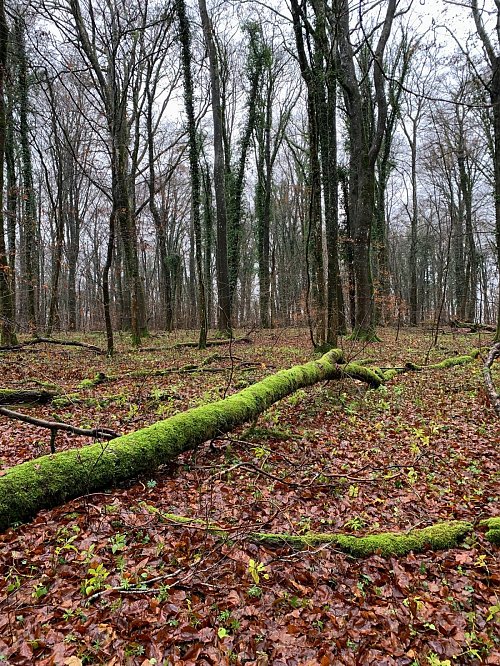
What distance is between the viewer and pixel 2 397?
703 centimetres

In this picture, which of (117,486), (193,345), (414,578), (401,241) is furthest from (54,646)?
(401,241)

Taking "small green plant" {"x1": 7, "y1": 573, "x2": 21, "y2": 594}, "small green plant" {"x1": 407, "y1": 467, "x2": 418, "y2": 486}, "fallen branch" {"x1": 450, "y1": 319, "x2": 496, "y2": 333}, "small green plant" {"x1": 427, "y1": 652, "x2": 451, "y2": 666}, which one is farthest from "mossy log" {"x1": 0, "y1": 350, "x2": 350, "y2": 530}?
"fallen branch" {"x1": 450, "y1": 319, "x2": 496, "y2": 333}

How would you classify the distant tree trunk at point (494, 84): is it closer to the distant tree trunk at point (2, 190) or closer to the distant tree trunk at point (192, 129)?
the distant tree trunk at point (192, 129)

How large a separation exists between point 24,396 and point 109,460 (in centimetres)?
423

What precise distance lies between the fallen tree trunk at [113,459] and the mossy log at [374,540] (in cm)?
93

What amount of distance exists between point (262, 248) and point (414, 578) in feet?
78.4

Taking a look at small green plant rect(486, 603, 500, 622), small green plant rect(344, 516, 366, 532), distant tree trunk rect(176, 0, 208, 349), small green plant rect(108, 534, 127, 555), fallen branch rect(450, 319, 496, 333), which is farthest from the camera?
fallen branch rect(450, 319, 496, 333)

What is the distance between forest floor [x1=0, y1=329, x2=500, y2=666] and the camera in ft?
8.39

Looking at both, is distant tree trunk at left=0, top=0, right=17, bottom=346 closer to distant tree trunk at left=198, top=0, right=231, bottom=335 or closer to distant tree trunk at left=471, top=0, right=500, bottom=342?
distant tree trunk at left=198, top=0, right=231, bottom=335

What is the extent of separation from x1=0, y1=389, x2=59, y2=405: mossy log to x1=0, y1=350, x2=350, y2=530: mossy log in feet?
12.6

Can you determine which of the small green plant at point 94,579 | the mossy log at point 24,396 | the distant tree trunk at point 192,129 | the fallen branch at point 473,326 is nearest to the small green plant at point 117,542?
the small green plant at point 94,579

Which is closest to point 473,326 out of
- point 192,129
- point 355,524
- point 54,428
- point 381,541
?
point 192,129

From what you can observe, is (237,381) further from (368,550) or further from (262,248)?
(262,248)

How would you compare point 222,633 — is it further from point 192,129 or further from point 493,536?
point 192,129
